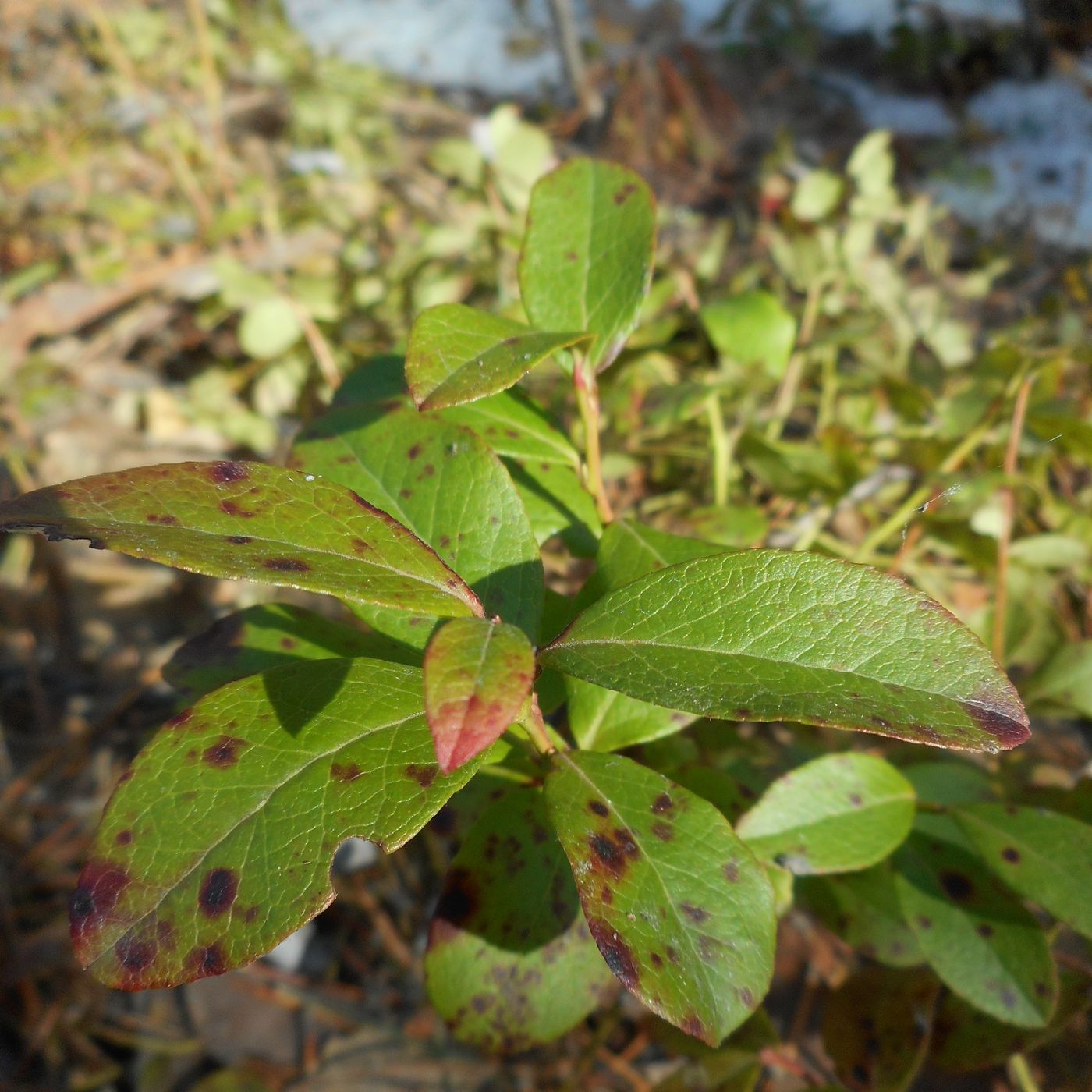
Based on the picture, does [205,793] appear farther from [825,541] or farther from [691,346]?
[691,346]

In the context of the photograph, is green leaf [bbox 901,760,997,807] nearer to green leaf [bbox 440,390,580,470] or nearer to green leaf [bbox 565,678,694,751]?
green leaf [bbox 565,678,694,751]

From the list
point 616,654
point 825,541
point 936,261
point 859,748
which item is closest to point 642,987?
point 616,654

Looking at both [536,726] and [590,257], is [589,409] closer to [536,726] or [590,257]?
[590,257]

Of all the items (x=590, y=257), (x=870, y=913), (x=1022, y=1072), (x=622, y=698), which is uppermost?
(x=590, y=257)

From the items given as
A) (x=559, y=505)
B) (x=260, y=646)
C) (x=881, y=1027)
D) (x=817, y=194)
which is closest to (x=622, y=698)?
(x=559, y=505)

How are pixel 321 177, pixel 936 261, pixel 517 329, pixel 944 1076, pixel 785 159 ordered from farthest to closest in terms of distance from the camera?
pixel 321 177
pixel 785 159
pixel 936 261
pixel 944 1076
pixel 517 329
